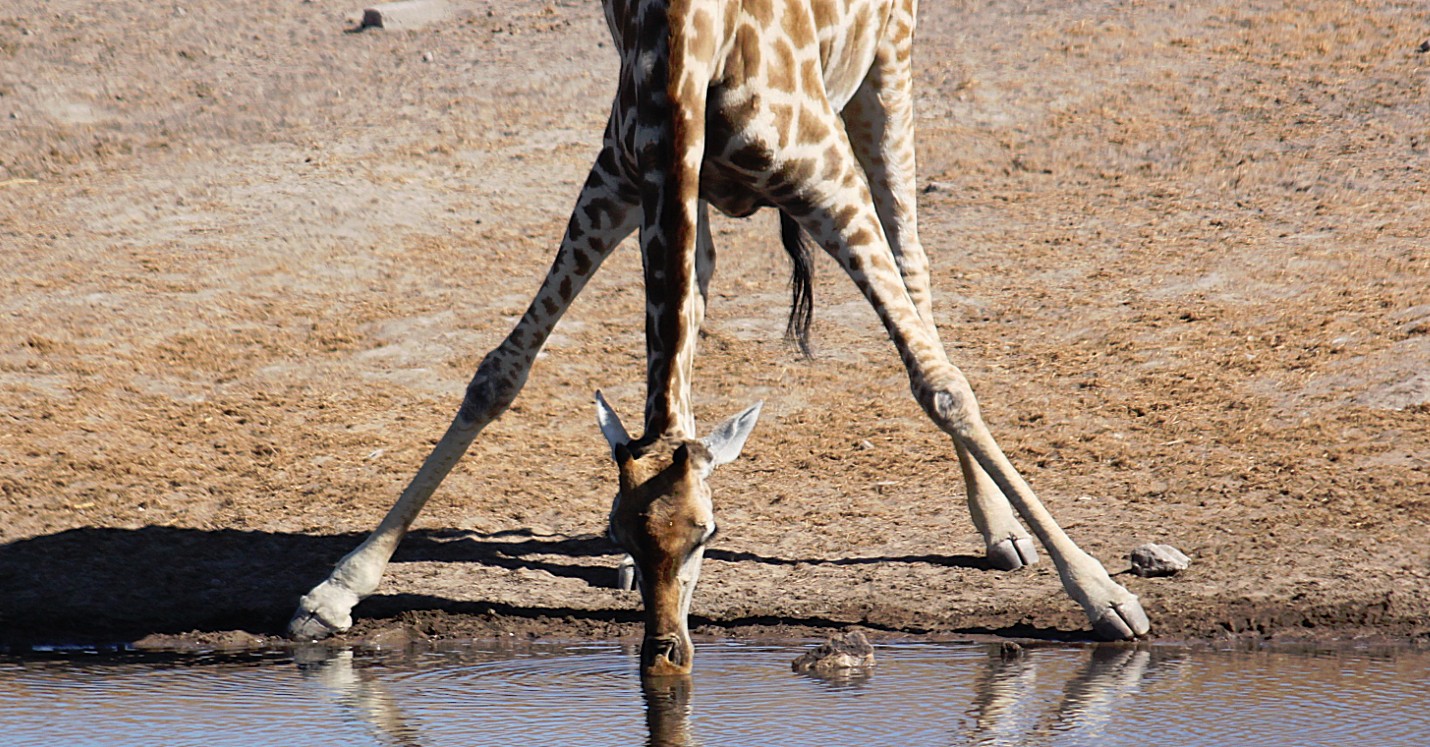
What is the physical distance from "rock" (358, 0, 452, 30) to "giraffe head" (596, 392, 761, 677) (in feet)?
36.2

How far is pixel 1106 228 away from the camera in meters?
10.1

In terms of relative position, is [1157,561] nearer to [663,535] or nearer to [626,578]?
[626,578]

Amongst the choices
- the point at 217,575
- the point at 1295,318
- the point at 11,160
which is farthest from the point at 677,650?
the point at 11,160

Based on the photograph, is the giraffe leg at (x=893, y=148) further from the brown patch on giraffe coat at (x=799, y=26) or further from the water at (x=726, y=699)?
the water at (x=726, y=699)

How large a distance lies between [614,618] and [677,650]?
112 centimetres

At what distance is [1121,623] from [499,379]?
2.14 m

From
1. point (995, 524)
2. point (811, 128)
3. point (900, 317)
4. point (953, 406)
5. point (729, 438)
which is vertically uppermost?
point (811, 128)

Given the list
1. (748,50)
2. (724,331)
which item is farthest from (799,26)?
(724,331)

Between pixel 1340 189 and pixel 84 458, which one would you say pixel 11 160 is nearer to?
pixel 84 458

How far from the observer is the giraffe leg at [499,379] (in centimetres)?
538

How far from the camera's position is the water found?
4039 mm

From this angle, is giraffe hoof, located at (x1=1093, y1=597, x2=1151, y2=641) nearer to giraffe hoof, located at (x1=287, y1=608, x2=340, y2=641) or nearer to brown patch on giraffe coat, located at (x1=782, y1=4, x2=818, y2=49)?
brown patch on giraffe coat, located at (x1=782, y1=4, x2=818, y2=49)

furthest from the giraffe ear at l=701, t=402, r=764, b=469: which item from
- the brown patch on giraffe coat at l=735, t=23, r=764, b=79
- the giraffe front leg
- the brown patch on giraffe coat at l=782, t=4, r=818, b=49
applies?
the giraffe front leg

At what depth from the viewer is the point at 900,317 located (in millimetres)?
5309
